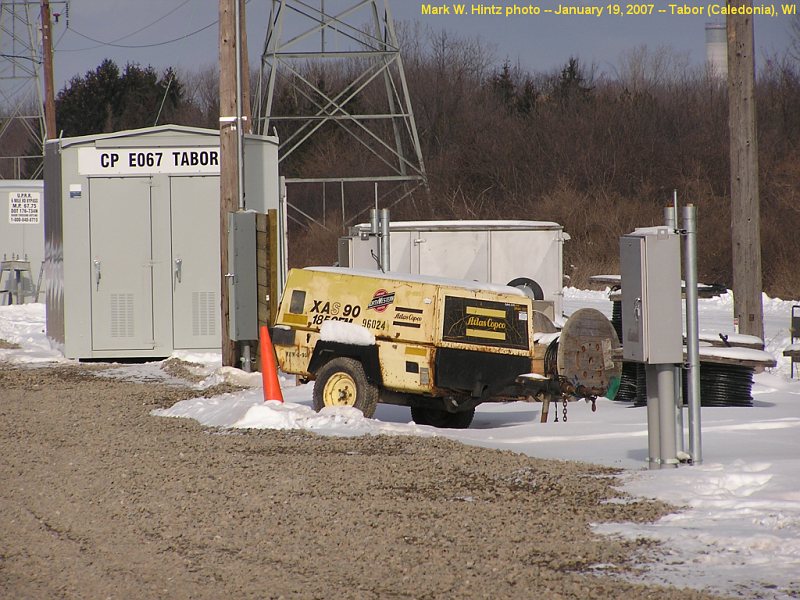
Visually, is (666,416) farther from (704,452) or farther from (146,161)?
(146,161)

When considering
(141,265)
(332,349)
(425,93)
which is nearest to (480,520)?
(332,349)

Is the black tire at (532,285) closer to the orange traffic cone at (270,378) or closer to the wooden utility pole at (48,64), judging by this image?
the orange traffic cone at (270,378)

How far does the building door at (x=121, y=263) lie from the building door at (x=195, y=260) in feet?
1.38

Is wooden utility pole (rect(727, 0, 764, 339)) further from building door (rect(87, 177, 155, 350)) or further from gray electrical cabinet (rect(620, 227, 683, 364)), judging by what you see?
building door (rect(87, 177, 155, 350))

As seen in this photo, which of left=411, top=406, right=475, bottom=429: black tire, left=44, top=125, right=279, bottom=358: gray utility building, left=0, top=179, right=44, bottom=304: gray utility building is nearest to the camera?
left=411, top=406, right=475, bottom=429: black tire

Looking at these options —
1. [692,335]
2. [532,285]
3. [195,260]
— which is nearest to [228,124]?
[195,260]

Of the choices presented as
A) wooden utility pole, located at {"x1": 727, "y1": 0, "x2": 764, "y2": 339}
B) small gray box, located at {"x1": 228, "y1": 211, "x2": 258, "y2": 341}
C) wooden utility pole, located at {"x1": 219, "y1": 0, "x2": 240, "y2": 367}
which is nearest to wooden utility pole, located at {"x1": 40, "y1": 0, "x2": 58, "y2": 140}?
wooden utility pole, located at {"x1": 219, "y1": 0, "x2": 240, "y2": 367}

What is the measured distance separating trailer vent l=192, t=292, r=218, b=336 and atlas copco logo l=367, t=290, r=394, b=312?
29.3 ft

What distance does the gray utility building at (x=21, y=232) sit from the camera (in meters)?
33.7

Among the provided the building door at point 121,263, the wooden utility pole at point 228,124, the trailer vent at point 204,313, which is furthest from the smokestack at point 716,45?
A: the wooden utility pole at point 228,124

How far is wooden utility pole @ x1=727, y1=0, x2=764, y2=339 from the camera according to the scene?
54.5 feet

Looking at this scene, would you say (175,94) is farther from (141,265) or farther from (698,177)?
A: (141,265)

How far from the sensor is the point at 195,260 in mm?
20031

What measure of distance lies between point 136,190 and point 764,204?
26.9 meters
